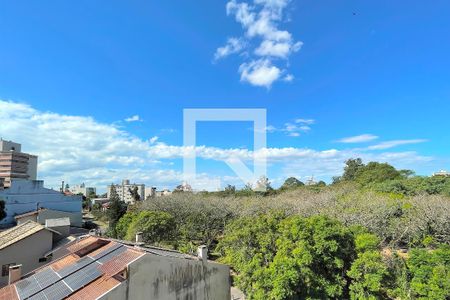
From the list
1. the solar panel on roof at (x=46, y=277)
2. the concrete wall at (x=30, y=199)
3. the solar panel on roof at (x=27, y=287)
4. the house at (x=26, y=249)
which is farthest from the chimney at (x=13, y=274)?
the concrete wall at (x=30, y=199)

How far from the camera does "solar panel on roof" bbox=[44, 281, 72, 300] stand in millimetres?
8164

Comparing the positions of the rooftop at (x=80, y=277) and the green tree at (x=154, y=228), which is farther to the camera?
the green tree at (x=154, y=228)

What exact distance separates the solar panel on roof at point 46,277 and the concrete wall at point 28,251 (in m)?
7.86

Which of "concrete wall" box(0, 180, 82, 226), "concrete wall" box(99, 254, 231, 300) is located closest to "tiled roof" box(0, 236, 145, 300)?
"concrete wall" box(99, 254, 231, 300)

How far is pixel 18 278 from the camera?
34.4 ft

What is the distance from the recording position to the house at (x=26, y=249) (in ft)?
53.4

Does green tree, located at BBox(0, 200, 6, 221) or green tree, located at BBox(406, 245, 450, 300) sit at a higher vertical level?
green tree, located at BBox(0, 200, 6, 221)

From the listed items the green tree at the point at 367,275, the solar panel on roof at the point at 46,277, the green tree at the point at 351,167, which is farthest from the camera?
the green tree at the point at 351,167

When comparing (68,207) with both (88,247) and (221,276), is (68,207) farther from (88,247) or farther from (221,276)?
(221,276)

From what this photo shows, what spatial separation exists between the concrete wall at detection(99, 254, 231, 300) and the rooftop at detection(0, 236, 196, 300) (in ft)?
0.96

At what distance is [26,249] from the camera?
55.6ft

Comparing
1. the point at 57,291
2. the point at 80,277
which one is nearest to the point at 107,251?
the point at 80,277

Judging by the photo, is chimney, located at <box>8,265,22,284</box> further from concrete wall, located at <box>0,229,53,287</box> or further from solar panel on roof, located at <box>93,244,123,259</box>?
concrete wall, located at <box>0,229,53,287</box>

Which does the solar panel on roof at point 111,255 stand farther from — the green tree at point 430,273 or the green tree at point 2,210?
the green tree at point 2,210
